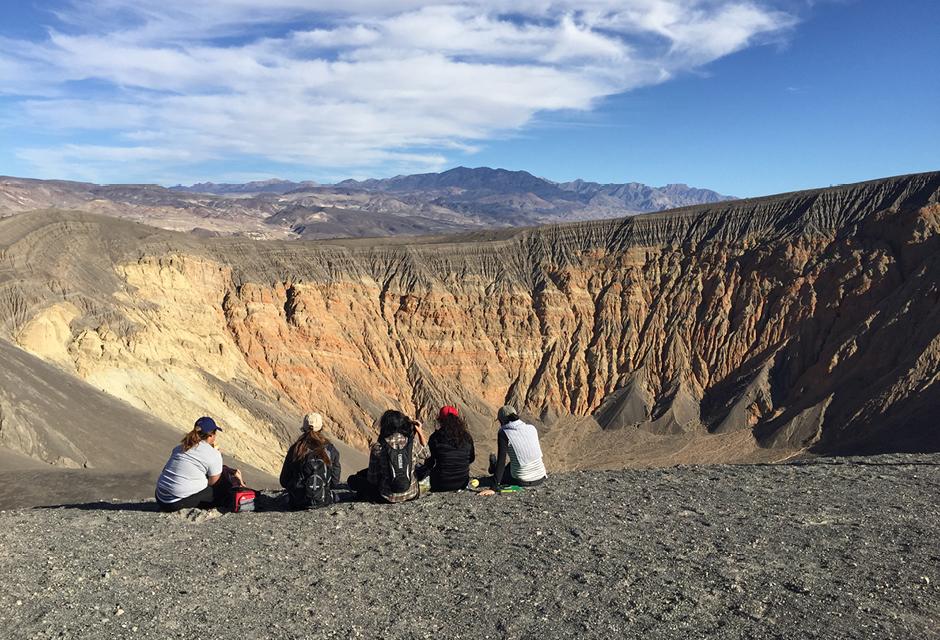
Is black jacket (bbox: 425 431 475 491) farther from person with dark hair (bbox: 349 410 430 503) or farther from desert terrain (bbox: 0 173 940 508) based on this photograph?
desert terrain (bbox: 0 173 940 508)

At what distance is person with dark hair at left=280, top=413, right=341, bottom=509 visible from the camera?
9836 millimetres

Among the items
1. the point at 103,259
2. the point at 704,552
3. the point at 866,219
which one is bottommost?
the point at 704,552

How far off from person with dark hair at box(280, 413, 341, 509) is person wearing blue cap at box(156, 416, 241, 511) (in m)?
1.01

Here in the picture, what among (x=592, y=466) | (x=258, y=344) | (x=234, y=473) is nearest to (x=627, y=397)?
(x=592, y=466)

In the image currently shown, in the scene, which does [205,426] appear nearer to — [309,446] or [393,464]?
[309,446]

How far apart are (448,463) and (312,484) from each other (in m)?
2.10

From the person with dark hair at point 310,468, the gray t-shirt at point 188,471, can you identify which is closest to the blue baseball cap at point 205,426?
the gray t-shirt at point 188,471

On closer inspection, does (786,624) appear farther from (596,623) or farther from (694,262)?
(694,262)

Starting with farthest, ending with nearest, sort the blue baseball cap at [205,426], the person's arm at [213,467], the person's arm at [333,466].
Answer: the person's arm at [333,466] → the person's arm at [213,467] → the blue baseball cap at [205,426]

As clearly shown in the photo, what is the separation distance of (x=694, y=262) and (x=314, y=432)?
170 feet

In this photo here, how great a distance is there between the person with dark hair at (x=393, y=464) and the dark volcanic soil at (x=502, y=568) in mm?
244

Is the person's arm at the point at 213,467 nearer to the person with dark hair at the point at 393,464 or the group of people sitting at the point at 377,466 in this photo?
the group of people sitting at the point at 377,466

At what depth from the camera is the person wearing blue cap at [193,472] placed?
9.73 metres

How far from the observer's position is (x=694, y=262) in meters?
57.4
